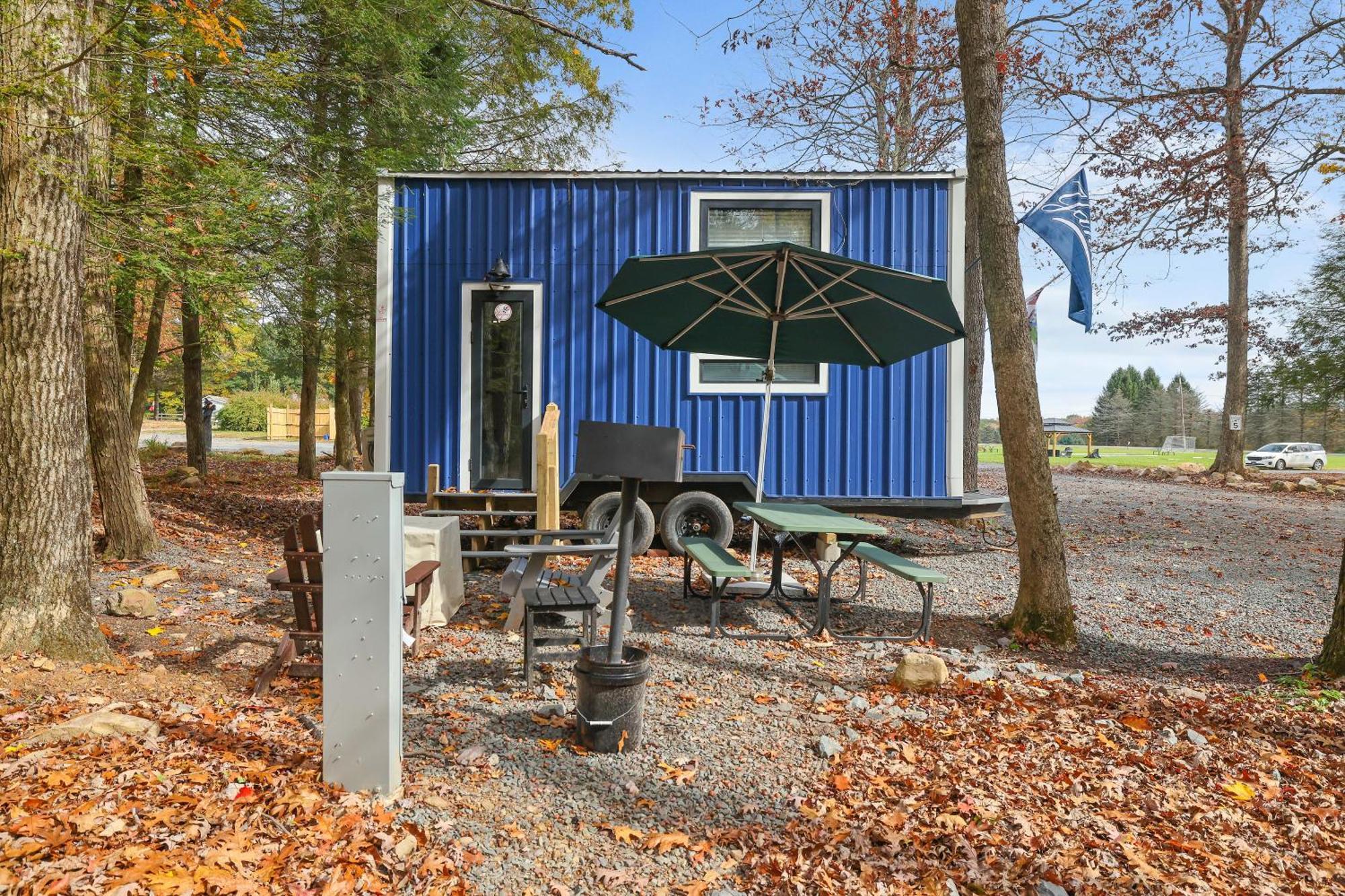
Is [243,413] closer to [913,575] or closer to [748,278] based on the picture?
[748,278]

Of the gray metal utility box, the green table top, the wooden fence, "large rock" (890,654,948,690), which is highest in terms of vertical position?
the wooden fence

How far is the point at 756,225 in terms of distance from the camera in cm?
688

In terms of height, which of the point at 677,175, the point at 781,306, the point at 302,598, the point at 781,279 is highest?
the point at 677,175

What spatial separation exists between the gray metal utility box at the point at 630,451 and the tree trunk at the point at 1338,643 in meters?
3.51

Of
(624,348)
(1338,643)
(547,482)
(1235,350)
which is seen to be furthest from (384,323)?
(1235,350)

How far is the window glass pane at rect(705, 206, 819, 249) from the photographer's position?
684cm

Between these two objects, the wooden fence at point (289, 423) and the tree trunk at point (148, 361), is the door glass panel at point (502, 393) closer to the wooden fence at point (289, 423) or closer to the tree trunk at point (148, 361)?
the tree trunk at point (148, 361)

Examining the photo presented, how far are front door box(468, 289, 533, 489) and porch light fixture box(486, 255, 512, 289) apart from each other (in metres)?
0.07

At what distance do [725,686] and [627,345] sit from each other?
3.86m

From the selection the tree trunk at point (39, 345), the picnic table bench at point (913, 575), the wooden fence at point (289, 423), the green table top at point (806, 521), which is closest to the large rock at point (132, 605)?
the tree trunk at point (39, 345)

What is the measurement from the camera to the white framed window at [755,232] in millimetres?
6754

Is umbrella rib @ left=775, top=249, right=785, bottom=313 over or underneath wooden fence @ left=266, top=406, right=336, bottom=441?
over

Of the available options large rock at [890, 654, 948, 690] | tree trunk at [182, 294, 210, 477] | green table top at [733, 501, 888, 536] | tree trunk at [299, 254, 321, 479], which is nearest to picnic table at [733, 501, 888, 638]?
green table top at [733, 501, 888, 536]

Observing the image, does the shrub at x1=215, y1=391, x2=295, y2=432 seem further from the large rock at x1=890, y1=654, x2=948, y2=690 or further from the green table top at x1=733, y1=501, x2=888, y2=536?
the large rock at x1=890, y1=654, x2=948, y2=690
